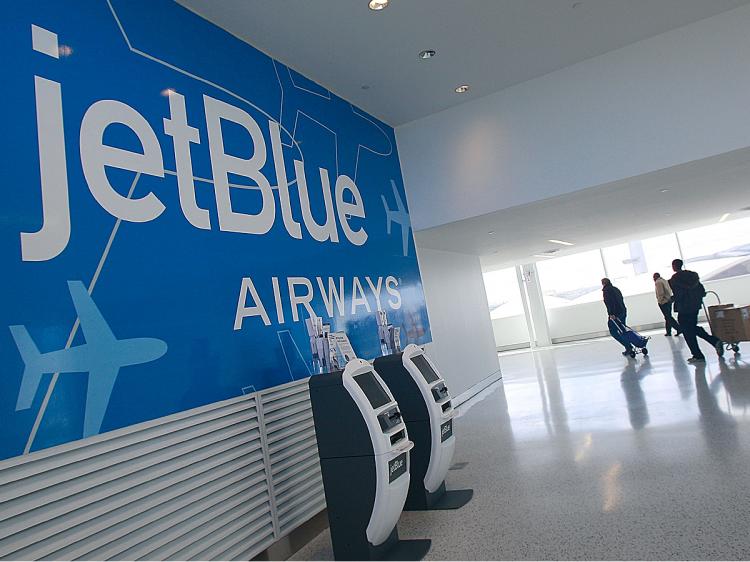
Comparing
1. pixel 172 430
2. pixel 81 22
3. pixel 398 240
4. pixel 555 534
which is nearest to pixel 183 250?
pixel 172 430

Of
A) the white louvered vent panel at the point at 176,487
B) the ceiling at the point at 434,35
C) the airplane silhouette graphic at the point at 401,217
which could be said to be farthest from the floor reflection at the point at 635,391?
the ceiling at the point at 434,35

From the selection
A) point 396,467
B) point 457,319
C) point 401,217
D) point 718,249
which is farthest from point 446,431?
point 718,249

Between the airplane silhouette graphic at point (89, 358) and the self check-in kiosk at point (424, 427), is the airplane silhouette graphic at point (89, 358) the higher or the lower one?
the higher one

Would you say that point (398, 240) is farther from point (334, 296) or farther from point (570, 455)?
point (570, 455)

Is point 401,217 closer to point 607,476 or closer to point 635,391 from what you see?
point 635,391

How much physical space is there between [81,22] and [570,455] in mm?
4481

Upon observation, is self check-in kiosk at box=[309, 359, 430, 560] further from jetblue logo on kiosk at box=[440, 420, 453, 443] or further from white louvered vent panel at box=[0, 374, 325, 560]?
jetblue logo on kiosk at box=[440, 420, 453, 443]

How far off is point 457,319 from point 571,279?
353 inches

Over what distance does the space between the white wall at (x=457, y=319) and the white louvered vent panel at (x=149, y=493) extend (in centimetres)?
360

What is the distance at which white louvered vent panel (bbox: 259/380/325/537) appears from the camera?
3518 mm

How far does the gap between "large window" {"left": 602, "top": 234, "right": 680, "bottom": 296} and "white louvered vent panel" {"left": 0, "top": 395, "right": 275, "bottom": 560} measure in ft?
47.7

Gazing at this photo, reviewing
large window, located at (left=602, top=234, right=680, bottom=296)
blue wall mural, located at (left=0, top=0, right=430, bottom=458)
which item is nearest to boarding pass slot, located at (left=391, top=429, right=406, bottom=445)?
blue wall mural, located at (left=0, top=0, right=430, bottom=458)

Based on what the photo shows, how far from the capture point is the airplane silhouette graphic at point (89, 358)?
2320 mm

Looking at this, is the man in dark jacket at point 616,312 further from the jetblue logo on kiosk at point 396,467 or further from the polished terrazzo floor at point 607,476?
the jetblue logo on kiosk at point 396,467
